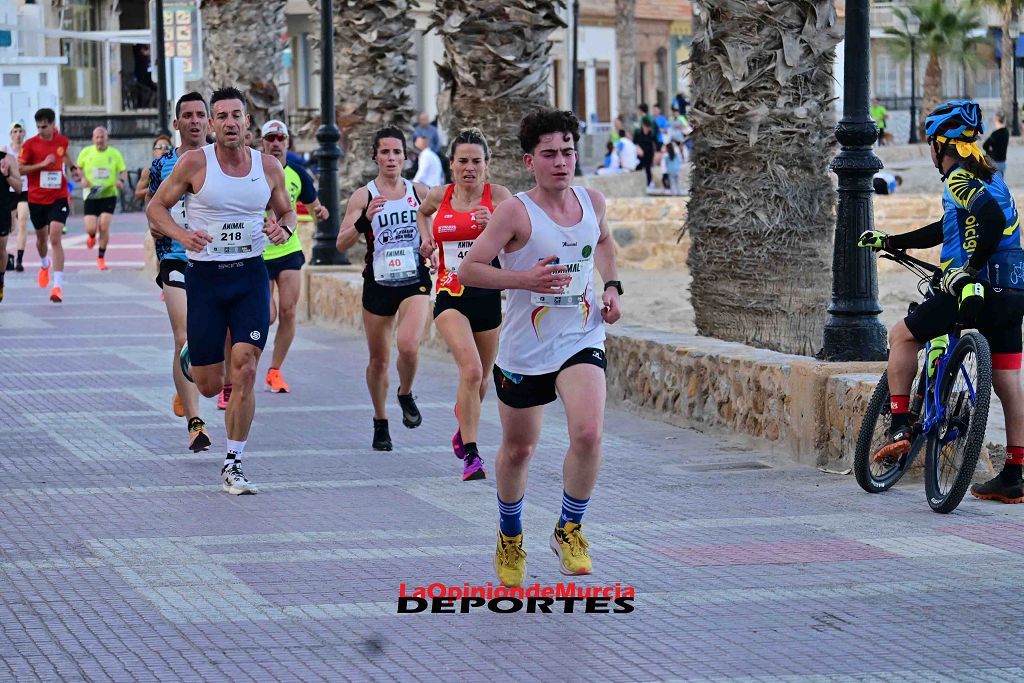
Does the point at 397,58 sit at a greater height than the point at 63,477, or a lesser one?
greater

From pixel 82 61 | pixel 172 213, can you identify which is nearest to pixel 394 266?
pixel 172 213

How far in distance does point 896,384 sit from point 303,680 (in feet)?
12.9

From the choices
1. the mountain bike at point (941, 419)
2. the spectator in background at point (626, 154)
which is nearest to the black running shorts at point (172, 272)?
the mountain bike at point (941, 419)

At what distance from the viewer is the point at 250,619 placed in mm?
6246

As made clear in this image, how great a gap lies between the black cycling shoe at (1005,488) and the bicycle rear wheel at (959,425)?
317 mm

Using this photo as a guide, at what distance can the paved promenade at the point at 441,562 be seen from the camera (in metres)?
5.77

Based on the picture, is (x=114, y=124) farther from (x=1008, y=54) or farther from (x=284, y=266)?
(x=284, y=266)

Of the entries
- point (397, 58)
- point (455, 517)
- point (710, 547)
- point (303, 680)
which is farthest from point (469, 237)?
point (397, 58)

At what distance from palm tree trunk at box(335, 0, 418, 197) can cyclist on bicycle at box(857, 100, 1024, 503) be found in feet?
42.4

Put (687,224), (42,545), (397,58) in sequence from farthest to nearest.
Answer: (397,58) < (687,224) < (42,545)

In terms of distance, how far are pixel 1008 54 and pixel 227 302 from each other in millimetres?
53024

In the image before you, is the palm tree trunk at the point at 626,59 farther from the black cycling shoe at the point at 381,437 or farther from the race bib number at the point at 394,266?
the black cycling shoe at the point at 381,437

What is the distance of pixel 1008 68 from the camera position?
5769 centimetres

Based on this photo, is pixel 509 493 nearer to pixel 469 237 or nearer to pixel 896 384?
pixel 896 384
